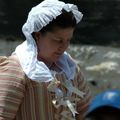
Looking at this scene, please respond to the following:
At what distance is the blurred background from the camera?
779 centimetres

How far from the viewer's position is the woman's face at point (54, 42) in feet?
12.4

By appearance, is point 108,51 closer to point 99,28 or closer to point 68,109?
point 99,28

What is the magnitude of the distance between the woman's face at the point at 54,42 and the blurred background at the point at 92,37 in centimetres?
359

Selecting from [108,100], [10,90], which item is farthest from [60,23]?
[108,100]

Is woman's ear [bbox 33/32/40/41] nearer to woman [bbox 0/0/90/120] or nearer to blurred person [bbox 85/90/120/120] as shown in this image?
woman [bbox 0/0/90/120]

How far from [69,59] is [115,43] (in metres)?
4.34

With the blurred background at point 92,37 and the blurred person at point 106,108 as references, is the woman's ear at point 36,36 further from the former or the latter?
the blurred background at point 92,37

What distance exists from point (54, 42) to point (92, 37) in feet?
15.8

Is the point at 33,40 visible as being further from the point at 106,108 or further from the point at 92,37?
the point at 92,37

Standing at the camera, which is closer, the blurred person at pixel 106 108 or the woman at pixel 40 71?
the blurred person at pixel 106 108

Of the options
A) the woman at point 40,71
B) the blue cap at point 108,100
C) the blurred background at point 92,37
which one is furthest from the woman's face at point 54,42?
the blurred background at point 92,37

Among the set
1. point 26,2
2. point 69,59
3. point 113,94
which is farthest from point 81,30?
point 113,94

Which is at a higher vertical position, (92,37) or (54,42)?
(54,42)

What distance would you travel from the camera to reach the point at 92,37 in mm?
8594
